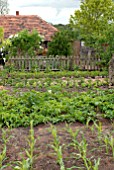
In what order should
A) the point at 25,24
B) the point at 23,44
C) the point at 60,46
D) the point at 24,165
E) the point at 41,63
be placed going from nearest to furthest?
the point at 24,165 → the point at 41,63 → the point at 23,44 → the point at 60,46 → the point at 25,24

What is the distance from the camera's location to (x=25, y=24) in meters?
26.6

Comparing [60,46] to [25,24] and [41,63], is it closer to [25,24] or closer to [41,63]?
[41,63]

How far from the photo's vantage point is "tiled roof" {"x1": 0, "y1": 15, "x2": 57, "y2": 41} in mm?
26009

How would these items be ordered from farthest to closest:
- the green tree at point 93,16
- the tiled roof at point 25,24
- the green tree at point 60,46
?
the tiled roof at point 25,24 < the green tree at point 93,16 < the green tree at point 60,46

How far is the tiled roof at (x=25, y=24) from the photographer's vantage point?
26.0 meters

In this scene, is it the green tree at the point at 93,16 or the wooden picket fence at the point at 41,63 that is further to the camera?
the green tree at the point at 93,16

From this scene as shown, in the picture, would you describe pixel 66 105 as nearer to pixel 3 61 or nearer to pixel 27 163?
pixel 27 163

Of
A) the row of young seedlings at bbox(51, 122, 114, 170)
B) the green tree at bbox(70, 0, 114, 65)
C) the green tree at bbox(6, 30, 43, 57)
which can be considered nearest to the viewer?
Result: the row of young seedlings at bbox(51, 122, 114, 170)

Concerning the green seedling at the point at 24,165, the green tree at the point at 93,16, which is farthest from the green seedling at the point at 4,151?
the green tree at the point at 93,16

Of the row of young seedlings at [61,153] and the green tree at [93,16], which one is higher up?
the green tree at [93,16]

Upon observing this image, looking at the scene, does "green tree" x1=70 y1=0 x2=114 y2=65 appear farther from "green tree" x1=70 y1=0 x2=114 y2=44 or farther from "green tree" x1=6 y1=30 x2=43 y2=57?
"green tree" x1=6 y1=30 x2=43 y2=57

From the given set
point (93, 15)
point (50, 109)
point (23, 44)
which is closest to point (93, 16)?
point (93, 15)

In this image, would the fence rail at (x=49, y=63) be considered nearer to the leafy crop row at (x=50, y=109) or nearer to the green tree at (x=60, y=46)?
the green tree at (x=60, y=46)

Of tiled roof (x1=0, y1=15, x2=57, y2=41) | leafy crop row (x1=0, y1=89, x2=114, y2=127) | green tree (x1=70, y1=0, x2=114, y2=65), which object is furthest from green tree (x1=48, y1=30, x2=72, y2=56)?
leafy crop row (x1=0, y1=89, x2=114, y2=127)
